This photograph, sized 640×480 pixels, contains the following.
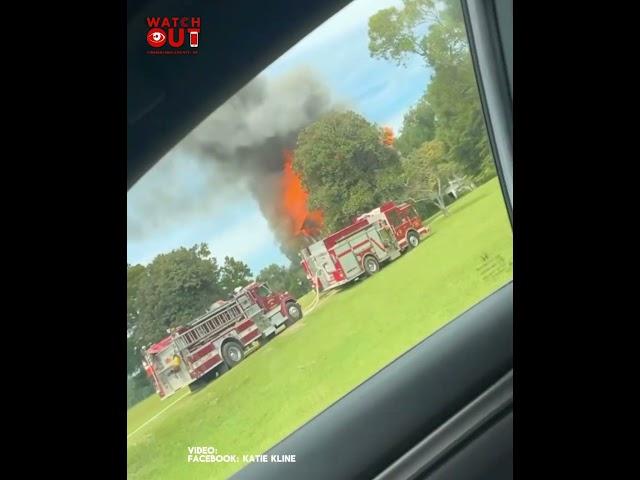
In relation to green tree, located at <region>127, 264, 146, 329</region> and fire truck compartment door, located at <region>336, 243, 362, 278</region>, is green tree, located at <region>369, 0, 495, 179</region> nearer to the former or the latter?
fire truck compartment door, located at <region>336, 243, 362, 278</region>

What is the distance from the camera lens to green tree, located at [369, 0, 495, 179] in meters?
1.05

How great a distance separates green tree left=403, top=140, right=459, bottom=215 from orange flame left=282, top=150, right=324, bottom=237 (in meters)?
0.16

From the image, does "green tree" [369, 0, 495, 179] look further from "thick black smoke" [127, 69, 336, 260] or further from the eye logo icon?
the eye logo icon

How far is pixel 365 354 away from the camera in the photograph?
1.06 meters

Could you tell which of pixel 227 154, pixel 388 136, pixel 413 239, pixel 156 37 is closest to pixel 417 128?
pixel 388 136

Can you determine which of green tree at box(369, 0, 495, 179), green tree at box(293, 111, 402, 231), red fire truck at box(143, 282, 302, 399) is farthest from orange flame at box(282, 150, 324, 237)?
green tree at box(369, 0, 495, 179)

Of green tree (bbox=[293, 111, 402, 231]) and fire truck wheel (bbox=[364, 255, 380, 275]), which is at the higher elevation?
green tree (bbox=[293, 111, 402, 231])

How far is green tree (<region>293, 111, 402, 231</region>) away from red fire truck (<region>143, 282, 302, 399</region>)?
0.17 m

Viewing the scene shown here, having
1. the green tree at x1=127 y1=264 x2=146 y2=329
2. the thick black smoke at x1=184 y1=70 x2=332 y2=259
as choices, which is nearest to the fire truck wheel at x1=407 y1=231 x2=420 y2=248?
the thick black smoke at x1=184 y1=70 x2=332 y2=259

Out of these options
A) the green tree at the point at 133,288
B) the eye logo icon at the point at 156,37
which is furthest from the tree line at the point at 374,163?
the eye logo icon at the point at 156,37

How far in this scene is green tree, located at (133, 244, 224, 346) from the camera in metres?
1.02

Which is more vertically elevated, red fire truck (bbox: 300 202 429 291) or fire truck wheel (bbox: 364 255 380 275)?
red fire truck (bbox: 300 202 429 291)
